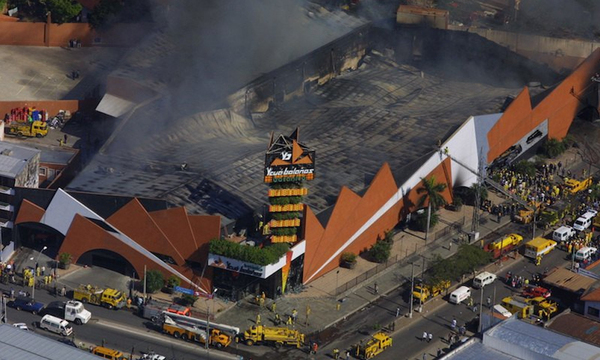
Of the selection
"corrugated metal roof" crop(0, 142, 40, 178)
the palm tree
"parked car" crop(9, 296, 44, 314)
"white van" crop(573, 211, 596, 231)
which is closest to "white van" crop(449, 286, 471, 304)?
the palm tree

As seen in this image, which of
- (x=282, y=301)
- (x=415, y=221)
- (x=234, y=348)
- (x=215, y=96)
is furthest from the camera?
(x=215, y=96)

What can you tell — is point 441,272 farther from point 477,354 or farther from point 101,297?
point 101,297

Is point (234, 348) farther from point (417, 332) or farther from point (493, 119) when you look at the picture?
point (493, 119)

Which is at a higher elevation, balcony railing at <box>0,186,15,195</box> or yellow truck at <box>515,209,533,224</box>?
balcony railing at <box>0,186,15,195</box>

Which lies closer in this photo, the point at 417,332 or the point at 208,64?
the point at 417,332

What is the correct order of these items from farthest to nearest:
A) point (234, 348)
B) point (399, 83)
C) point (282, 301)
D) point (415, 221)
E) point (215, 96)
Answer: point (399, 83)
point (215, 96)
point (415, 221)
point (282, 301)
point (234, 348)

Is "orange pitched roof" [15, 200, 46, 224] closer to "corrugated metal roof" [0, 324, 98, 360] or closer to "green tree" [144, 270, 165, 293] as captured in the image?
"green tree" [144, 270, 165, 293]

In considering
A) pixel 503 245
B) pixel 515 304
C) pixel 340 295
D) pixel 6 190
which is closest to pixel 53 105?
pixel 6 190

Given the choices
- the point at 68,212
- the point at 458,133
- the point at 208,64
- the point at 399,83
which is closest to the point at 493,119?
the point at 458,133
